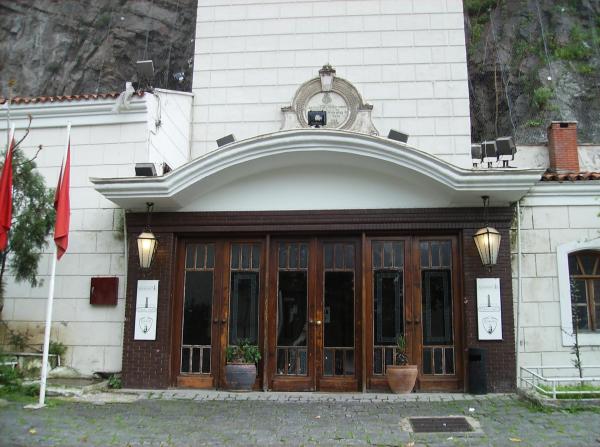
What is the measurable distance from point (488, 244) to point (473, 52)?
14.4 m

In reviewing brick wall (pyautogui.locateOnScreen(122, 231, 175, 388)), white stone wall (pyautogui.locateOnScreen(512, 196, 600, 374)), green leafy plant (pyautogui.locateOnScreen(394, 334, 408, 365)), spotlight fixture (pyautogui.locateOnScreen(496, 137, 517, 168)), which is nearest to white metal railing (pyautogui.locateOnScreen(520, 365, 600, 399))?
white stone wall (pyautogui.locateOnScreen(512, 196, 600, 374))

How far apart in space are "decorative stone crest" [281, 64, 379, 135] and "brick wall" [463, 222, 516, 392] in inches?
153

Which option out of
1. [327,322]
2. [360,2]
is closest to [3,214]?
[327,322]

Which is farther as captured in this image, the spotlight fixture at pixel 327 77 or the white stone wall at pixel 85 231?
the spotlight fixture at pixel 327 77

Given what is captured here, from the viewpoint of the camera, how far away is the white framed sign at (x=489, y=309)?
9.72 metres

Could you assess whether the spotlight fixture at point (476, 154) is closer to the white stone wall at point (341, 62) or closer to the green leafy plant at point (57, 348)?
the white stone wall at point (341, 62)

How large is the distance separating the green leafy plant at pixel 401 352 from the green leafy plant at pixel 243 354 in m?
2.34

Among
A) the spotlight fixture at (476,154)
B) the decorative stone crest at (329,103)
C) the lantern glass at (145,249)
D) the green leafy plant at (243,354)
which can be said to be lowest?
the green leafy plant at (243,354)

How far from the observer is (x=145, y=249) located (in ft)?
33.0

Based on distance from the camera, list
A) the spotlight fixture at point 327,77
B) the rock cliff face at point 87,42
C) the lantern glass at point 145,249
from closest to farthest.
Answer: the lantern glass at point 145,249 < the spotlight fixture at point 327,77 < the rock cliff face at point 87,42

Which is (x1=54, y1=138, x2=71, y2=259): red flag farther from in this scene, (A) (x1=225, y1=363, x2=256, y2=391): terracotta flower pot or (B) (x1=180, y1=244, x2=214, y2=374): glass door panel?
(A) (x1=225, y1=363, x2=256, y2=391): terracotta flower pot

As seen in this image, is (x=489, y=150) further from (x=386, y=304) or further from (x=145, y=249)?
(x=145, y=249)

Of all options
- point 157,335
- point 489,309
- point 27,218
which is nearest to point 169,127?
point 27,218

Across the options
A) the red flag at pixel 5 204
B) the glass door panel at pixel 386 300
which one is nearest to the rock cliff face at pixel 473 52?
the glass door panel at pixel 386 300
